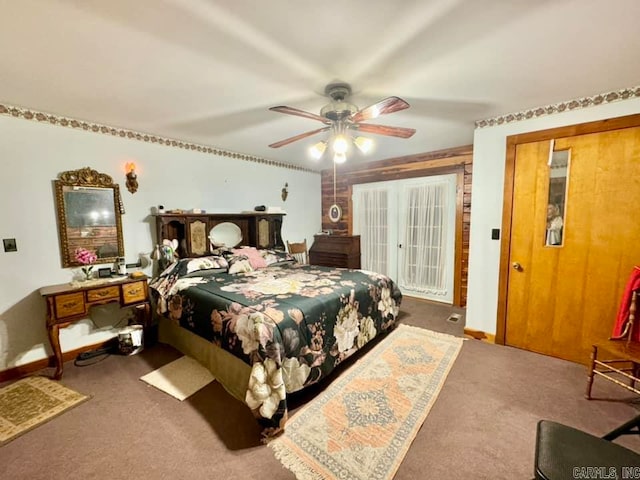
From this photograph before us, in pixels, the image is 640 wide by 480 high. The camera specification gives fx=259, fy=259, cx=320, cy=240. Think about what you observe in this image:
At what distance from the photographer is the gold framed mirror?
8.33 ft

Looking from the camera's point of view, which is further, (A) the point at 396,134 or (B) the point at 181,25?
(A) the point at 396,134

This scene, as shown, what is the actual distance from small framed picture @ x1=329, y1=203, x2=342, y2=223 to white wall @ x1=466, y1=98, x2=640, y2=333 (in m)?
2.65

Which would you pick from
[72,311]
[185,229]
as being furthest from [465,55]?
[72,311]

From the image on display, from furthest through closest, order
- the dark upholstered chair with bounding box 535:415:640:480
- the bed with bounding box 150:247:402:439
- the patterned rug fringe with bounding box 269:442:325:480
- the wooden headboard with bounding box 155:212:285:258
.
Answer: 1. the wooden headboard with bounding box 155:212:285:258
2. the bed with bounding box 150:247:402:439
3. the patterned rug fringe with bounding box 269:442:325:480
4. the dark upholstered chair with bounding box 535:415:640:480

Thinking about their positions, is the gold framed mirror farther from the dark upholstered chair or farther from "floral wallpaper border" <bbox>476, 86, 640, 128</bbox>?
"floral wallpaper border" <bbox>476, 86, 640, 128</bbox>

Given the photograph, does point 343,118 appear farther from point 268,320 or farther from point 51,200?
point 51,200

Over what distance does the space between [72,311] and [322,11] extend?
301cm

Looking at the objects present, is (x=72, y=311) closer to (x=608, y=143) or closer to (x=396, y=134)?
(x=396, y=134)

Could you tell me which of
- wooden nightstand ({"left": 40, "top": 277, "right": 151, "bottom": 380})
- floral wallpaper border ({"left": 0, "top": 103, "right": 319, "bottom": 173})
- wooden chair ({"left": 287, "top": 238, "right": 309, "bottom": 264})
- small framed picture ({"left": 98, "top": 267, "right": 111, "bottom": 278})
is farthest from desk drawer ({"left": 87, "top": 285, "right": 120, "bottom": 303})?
wooden chair ({"left": 287, "top": 238, "right": 309, "bottom": 264})

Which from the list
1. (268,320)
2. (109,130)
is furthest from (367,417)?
(109,130)

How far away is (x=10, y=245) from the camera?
2281mm

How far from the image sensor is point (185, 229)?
3264mm

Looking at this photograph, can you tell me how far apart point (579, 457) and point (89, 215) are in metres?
3.97

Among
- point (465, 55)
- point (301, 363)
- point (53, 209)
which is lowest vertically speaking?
point (301, 363)
